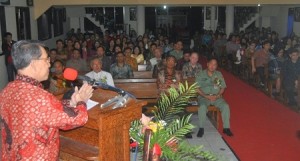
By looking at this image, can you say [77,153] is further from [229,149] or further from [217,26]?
[217,26]

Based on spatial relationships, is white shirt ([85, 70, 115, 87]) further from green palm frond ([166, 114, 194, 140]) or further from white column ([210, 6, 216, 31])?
white column ([210, 6, 216, 31])

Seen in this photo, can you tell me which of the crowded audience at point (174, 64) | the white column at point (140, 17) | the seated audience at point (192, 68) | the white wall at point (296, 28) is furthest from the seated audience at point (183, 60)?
the white wall at point (296, 28)

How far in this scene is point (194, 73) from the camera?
6945 mm

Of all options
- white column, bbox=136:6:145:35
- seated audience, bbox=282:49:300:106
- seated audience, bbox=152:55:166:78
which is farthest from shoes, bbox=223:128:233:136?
white column, bbox=136:6:145:35

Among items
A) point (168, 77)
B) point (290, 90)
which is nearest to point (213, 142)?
point (168, 77)

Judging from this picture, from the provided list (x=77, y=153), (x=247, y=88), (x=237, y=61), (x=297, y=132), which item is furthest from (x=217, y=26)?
(x=77, y=153)

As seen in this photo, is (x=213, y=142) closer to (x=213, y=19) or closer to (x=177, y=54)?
(x=177, y=54)

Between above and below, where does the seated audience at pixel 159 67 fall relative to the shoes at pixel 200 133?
above

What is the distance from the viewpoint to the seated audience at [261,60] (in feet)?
30.2

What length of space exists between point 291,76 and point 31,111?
640 cm

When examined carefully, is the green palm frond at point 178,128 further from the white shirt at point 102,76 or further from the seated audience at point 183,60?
the seated audience at point 183,60

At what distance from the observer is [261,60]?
924cm

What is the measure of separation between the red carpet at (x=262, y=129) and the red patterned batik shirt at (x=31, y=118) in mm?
3536

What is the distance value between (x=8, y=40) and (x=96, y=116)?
7.39 m
